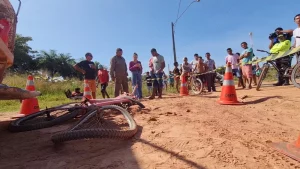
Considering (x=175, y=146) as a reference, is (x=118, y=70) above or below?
above

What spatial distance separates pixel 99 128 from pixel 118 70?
4.89 meters

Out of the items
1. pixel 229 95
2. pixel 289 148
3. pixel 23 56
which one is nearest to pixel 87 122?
pixel 289 148

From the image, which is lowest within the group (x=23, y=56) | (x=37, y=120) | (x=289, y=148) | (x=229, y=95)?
(x=289, y=148)

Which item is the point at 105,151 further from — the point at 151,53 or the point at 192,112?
the point at 151,53

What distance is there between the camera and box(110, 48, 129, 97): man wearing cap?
7.23 m

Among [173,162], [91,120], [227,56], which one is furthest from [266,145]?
[227,56]

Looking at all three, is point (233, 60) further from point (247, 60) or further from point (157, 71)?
point (157, 71)

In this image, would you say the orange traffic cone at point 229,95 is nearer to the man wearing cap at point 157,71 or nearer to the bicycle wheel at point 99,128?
the bicycle wheel at point 99,128

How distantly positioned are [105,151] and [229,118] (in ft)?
6.96

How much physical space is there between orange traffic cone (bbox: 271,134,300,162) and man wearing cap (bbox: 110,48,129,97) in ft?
18.1

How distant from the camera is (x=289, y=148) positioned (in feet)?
7.05

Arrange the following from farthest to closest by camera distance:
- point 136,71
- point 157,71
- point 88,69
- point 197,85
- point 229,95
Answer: point 197,85 < point 136,71 < point 157,71 < point 88,69 < point 229,95

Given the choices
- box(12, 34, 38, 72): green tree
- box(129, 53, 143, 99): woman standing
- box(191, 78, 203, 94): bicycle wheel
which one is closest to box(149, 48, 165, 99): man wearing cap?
box(129, 53, 143, 99): woman standing

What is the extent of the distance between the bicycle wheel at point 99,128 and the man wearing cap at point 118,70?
3084 mm
